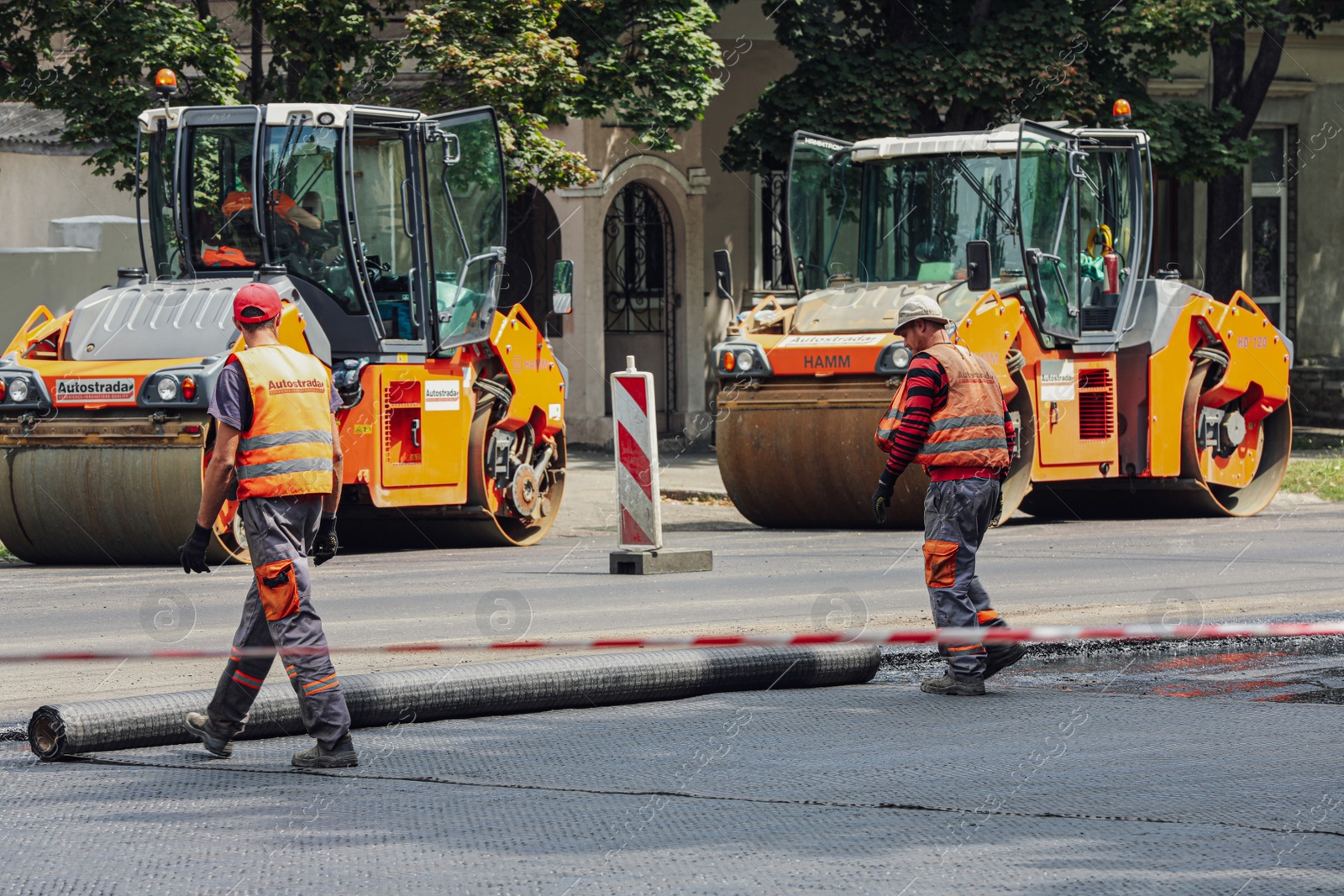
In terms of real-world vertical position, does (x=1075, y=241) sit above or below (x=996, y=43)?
below

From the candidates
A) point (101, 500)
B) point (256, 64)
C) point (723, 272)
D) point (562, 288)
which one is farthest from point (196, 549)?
point (256, 64)

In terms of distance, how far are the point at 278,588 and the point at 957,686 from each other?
2.95m

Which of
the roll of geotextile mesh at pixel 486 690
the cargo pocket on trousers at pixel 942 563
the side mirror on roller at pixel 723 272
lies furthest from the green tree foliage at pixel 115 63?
the cargo pocket on trousers at pixel 942 563

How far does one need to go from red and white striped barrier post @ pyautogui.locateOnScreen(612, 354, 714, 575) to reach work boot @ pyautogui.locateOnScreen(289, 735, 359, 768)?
626cm

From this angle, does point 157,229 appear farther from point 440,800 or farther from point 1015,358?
point 440,800

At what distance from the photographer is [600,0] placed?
1959 centimetres

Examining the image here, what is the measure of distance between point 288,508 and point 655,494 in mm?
6221

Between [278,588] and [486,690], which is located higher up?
[278,588]

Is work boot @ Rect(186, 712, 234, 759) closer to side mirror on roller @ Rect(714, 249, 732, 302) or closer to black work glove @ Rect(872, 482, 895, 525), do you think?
black work glove @ Rect(872, 482, 895, 525)

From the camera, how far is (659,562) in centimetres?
1308

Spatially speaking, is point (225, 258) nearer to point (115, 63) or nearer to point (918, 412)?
point (115, 63)

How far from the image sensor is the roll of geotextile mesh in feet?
23.1

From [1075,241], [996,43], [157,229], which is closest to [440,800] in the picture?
[157,229]

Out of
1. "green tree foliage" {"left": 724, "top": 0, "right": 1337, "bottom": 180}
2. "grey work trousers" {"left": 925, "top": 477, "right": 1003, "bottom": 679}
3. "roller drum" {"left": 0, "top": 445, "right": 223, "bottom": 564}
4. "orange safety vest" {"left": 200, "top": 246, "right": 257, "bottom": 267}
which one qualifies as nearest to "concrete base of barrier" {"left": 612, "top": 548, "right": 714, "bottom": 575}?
"roller drum" {"left": 0, "top": 445, "right": 223, "bottom": 564}
